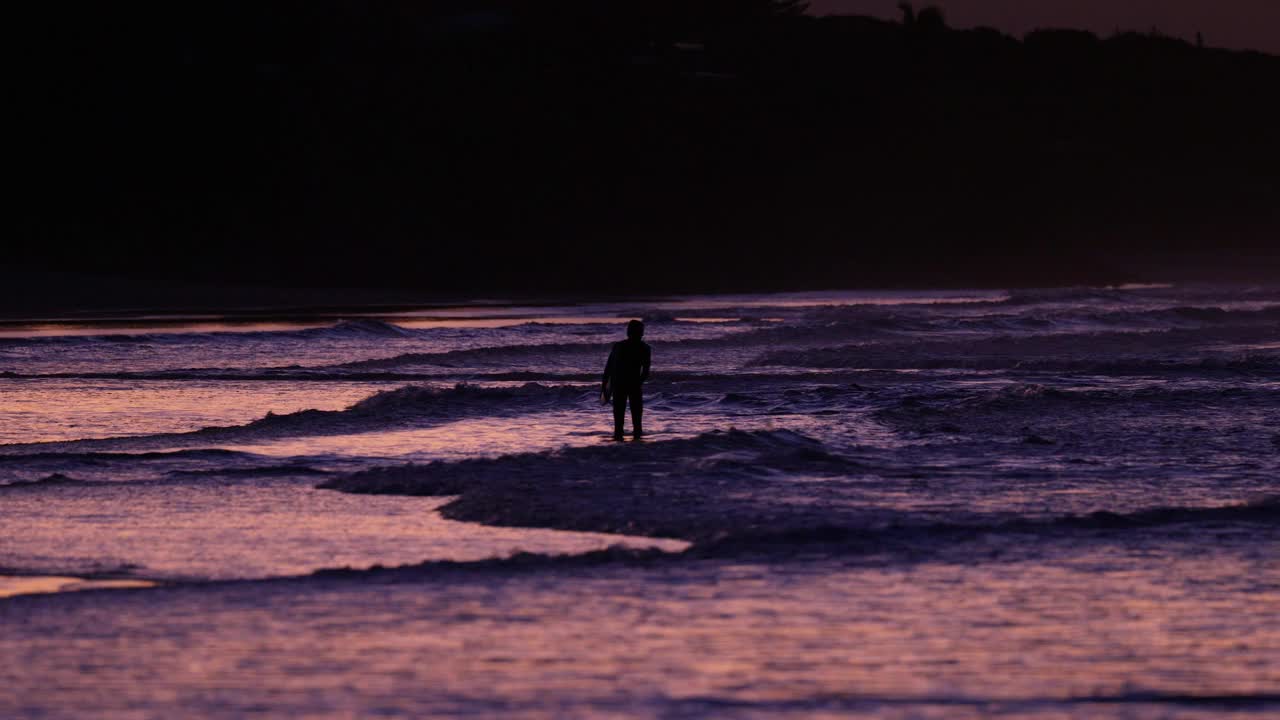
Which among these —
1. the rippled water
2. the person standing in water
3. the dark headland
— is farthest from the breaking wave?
the dark headland

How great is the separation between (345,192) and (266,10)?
1348 centimetres

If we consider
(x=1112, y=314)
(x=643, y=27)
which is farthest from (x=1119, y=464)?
(x=643, y=27)

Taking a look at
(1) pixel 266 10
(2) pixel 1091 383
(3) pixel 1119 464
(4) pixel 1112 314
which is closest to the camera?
(3) pixel 1119 464

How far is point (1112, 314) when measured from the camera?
4597cm

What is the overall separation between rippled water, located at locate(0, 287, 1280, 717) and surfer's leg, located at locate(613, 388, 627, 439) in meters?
0.34

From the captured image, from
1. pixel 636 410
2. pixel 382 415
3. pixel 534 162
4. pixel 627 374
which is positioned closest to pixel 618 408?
pixel 636 410

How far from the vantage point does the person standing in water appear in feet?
49.1

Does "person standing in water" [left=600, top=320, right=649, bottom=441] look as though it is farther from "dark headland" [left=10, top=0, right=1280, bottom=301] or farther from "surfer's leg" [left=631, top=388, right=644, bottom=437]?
"dark headland" [left=10, top=0, right=1280, bottom=301]

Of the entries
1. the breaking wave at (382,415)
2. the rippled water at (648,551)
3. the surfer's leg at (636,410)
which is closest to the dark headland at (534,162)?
the breaking wave at (382,415)

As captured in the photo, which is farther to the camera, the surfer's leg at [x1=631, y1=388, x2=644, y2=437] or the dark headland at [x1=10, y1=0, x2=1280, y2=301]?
the dark headland at [x1=10, y1=0, x2=1280, y2=301]

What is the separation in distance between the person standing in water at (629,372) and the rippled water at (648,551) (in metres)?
0.37

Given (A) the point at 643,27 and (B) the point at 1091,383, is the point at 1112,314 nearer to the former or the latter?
(B) the point at 1091,383

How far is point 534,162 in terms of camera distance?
85.5 meters

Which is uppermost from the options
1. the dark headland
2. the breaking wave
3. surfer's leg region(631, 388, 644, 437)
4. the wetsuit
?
the dark headland
